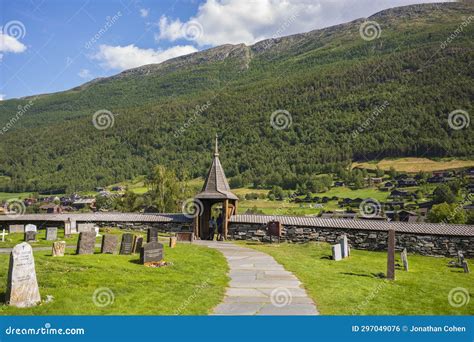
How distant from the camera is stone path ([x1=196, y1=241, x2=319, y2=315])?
998 cm

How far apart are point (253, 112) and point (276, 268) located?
597 ft

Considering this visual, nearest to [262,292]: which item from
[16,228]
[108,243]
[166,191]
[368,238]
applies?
[108,243]

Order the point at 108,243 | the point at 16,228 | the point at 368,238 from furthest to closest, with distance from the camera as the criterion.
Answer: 1. the point at 16,228
2. the point at 368,238
3. the point at 108,243

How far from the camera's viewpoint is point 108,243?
17.6m

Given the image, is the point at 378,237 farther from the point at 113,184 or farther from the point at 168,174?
the point at 113,184

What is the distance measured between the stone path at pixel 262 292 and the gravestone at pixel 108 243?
14.8 ft

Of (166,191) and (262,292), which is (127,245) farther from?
(166,191)

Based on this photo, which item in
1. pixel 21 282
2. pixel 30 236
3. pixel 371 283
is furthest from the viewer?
pixel 30 236

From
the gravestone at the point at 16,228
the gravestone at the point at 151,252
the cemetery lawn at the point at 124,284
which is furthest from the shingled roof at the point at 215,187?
the gravestone at the point at 16,228

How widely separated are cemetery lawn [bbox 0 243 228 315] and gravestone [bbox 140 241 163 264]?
0.39 meters

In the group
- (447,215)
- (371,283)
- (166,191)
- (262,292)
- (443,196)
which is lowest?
(371,283)

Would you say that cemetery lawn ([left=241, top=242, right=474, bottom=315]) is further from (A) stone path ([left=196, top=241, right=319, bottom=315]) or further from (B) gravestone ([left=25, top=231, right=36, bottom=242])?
(B) gravestone ([left=25, top=231, right=36, bottom=242])

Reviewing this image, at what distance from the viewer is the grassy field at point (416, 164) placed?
117 metres

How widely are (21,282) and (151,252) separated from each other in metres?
5.64
